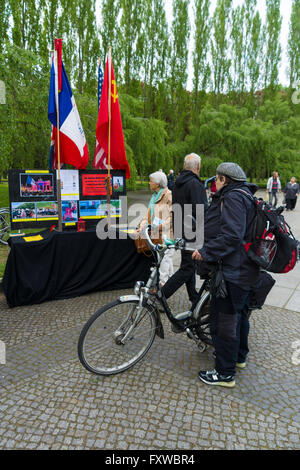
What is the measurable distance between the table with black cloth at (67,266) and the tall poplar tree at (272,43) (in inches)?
1293

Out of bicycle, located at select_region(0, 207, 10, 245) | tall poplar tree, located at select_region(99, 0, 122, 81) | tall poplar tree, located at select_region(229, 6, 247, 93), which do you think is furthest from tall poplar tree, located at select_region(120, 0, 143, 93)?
bicycle, located at select_region(0, 207, 10, 245)

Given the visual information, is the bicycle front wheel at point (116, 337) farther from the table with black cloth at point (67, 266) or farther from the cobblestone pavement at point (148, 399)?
the table with black cloth at point (67, 266)

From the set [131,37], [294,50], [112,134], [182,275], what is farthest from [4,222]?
[294,50]

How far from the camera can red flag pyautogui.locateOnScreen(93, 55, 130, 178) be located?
5727 millimetres

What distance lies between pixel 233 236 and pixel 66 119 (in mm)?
3888

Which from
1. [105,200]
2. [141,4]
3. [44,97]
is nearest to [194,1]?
[141,4]

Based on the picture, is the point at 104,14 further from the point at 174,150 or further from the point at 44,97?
the point at 44,97

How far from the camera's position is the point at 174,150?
2494 cm

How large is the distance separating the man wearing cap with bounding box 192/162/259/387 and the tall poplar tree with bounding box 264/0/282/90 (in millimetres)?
34382

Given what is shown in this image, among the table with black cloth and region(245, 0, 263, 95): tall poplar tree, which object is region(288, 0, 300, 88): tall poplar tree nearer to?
region(245, 0, 263, 95): tall poplar tree

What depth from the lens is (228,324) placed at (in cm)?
296

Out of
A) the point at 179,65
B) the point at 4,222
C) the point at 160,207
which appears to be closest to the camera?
the point at 160,207

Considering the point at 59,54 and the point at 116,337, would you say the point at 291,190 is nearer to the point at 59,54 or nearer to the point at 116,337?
the point at 59,54

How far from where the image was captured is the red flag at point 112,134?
573 cm
